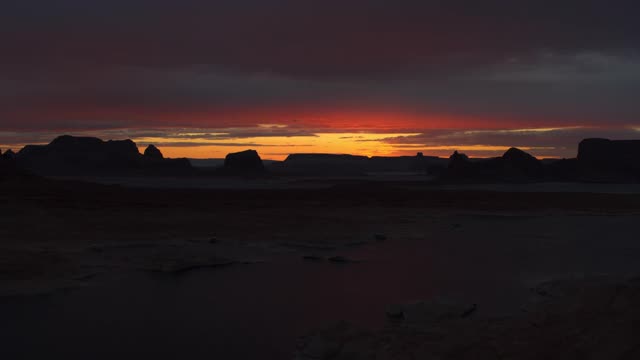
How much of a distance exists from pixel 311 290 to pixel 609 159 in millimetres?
166960

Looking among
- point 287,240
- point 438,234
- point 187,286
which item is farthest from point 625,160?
point 187,286

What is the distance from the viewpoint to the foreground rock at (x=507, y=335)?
11258 millimetres

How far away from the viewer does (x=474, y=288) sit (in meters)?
20.3

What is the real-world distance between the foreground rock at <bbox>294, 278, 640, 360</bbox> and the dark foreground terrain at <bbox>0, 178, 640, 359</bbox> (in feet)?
0.16

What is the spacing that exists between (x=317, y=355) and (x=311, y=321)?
3546mm

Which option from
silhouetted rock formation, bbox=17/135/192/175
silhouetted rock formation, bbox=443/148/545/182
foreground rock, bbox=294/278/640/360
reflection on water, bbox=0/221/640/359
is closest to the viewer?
foreground rock, bbox=294/278/640/360

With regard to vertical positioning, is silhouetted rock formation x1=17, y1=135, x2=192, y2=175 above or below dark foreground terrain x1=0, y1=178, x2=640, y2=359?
above

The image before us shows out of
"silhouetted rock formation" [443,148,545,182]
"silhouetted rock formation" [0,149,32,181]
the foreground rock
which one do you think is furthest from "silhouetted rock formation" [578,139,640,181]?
the foreground rock

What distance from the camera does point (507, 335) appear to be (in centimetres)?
1278

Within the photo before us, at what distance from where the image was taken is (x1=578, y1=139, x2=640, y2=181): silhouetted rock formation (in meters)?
156

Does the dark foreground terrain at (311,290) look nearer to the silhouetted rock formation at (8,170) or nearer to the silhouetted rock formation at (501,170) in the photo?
the silhouetted rock formation at (8,170)

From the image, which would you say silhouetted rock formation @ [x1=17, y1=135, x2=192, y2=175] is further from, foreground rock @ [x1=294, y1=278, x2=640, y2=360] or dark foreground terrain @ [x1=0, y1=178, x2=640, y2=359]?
foreground rock @ [x1=294, y1=278, x2=640, y2=360]

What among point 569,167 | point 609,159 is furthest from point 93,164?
point 609,159

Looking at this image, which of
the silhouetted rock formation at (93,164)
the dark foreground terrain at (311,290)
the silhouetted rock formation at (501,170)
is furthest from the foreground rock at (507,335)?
the silhouetted rock formation at (93,164)
